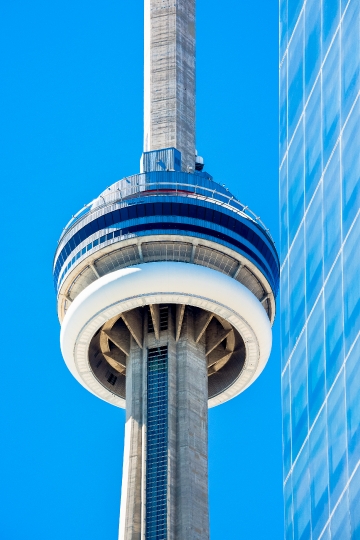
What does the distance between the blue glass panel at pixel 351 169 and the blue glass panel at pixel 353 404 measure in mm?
4492

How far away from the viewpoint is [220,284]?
4419 inches

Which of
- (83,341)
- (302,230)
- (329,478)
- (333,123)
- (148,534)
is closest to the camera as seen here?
(329,478)

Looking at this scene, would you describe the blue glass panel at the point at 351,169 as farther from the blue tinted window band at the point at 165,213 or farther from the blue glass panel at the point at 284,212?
the blue tinted window band at the point at 165,213

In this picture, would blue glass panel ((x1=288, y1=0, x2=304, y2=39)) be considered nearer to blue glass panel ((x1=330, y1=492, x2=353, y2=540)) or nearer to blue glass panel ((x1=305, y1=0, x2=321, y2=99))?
blue glass panel ((x1=305, y1=0, x2=321, y2=99))

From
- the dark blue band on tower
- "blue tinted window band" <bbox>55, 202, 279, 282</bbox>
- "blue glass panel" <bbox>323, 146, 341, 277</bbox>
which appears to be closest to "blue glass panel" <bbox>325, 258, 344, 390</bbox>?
"blue glass panel" <bbox>323, 146, 341, 277</bbox>

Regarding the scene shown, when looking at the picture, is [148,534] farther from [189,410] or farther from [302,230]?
[302,230]

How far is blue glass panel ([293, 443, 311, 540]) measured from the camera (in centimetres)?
5105

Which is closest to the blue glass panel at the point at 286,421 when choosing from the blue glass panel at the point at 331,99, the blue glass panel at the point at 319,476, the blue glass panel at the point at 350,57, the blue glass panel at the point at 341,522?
the blue glass panel at the point at 319,476

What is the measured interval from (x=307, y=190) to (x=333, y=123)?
155 inches

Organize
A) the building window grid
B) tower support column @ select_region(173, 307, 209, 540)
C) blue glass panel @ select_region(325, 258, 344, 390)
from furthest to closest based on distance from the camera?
tower support column @ select_region(173, 307, 209, 540), the building window grid, blue glass panel @ select_region(325, 258, 344, 390)

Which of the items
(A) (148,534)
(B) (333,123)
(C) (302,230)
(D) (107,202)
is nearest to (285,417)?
(C) (302,230)

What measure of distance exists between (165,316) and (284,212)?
58.8 m

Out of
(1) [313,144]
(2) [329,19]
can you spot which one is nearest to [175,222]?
(1) [313,144]

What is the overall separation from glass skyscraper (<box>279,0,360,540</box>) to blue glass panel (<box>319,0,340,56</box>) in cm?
4
